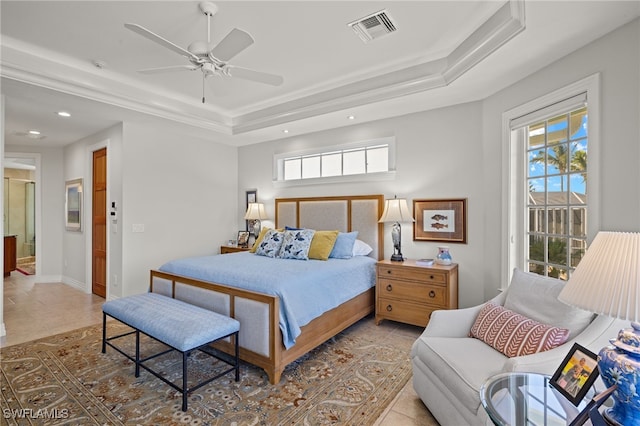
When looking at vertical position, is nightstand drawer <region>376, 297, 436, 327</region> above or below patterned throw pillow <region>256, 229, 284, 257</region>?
below

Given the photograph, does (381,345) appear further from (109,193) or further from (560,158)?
(109,193)

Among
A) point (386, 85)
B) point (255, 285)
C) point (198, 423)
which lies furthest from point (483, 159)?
point (198, 423)

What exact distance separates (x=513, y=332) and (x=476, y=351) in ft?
0.80

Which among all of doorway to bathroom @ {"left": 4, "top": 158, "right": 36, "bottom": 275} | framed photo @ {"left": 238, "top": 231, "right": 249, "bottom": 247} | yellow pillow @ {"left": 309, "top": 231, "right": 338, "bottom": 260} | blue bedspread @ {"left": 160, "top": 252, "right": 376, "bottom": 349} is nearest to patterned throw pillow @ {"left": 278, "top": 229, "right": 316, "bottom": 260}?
yellow pillow @ {"left": 309, "top": 231, "right": 338, "bottom": 260}

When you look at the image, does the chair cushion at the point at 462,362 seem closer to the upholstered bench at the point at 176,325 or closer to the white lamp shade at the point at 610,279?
the white lamp shade at the point at 610,279

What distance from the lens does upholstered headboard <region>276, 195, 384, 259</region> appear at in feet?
13.6

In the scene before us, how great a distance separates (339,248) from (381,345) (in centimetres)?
121

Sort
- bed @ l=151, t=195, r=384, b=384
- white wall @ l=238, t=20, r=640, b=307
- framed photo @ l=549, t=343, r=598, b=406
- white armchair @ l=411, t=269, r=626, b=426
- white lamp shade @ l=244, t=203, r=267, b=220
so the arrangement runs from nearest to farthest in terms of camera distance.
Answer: framed photo @ l=549, t=343, r=598, b=406
white armchair @ l=411, t=269, r=626, b=426
white wall @ l=238, t=20, r=640, b=307
bed @ l=151, t=195, r=384, b=384
white lamp shade @ l=244, t=203, r=267, b=220

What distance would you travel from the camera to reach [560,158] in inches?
106

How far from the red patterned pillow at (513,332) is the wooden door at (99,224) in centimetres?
508

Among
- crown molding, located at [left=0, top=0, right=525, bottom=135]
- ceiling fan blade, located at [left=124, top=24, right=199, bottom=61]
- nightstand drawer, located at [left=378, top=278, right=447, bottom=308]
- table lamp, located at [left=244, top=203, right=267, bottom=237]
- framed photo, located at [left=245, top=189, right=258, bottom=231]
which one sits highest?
crown molding, located at [left=0, top=0, right=525, bottom=135]

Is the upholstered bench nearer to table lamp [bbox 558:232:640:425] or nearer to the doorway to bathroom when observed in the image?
table lamp [bbox 558:232:640:425]

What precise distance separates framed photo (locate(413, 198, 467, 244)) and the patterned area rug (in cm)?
136

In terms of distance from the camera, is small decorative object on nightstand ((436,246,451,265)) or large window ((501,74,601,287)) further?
small decorative object on nightstand ((436,246,451,265))
